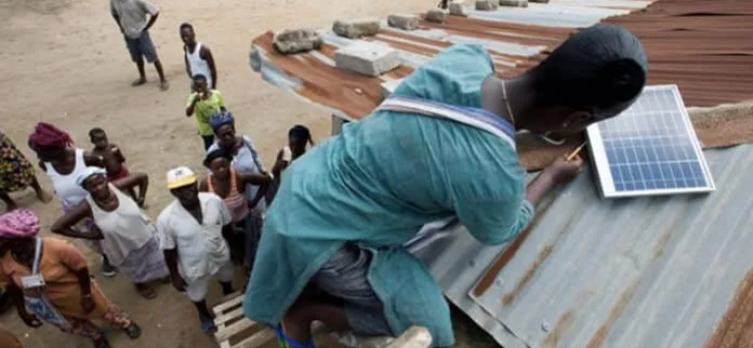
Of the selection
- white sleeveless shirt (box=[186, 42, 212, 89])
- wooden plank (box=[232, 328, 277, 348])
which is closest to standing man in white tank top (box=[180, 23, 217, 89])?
white sleeveless shirt (box=[186, 42, 212, 89])

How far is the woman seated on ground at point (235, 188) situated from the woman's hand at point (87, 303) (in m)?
1.21

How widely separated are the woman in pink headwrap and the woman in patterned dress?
2641 millimetres

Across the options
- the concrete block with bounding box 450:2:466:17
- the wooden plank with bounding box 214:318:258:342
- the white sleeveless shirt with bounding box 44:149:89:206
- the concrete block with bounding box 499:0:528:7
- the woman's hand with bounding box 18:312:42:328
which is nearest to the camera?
the wooden plank with bounding box 214:318:258:342

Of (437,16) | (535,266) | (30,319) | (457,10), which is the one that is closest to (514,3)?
(457,10)

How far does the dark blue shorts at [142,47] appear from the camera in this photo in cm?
945

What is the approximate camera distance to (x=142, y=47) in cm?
960

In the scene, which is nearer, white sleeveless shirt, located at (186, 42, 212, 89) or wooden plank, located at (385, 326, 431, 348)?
wooden plank, located at (385, 326, 431, 348)

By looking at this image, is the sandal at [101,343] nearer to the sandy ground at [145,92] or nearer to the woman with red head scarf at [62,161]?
the sandy ground at [145,92]

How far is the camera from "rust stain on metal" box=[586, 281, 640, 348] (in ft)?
6.75

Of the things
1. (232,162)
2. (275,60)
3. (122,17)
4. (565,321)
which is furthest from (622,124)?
(122,17)

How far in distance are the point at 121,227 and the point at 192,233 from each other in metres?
0.97

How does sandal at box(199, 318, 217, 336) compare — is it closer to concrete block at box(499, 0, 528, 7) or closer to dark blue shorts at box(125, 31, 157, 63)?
concrete block at box(499, 0, 528, 7)

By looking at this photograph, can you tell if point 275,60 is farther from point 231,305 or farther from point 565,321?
point 565,321

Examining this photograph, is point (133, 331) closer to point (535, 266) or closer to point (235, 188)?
point (235, 188)
